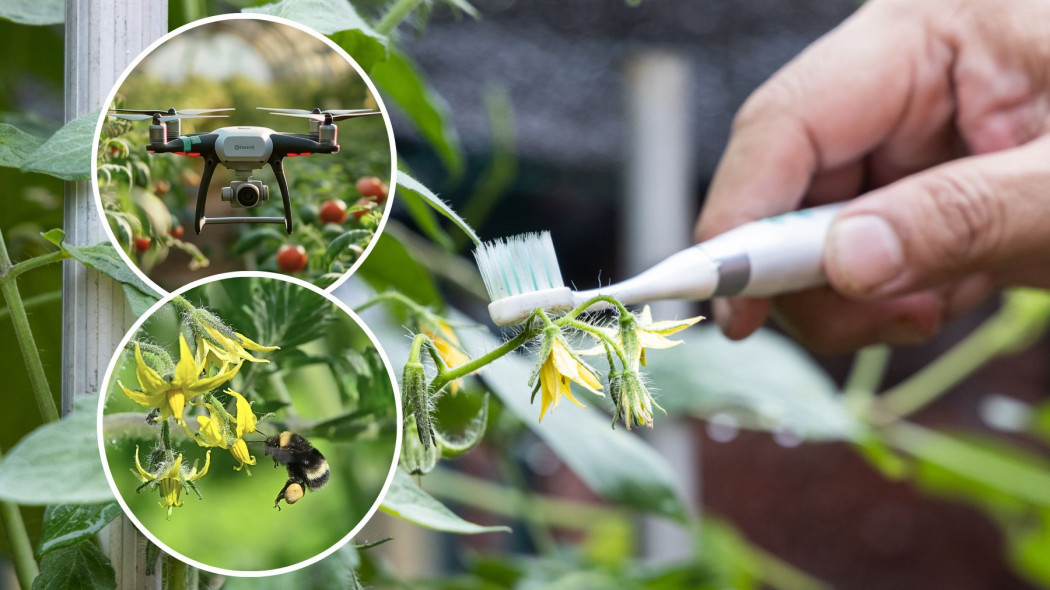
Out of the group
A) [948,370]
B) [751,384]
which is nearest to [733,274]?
[751,384]

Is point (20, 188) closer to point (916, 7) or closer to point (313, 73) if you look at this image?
point (313, 73)

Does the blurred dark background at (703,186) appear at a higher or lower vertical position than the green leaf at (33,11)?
lower

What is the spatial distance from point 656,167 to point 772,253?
0.39 metres

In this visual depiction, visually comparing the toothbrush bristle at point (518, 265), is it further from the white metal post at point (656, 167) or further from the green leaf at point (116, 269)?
the white metal post at point (656, 167)

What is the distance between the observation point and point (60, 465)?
14 cm

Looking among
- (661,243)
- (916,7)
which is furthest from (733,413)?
(916,7)

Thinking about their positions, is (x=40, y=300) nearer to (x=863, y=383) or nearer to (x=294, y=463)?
(x=294, y=463)

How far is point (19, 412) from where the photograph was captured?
0.18 m

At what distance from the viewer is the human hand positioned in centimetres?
36

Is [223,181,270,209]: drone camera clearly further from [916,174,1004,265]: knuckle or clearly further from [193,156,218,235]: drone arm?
[916,174,1004,265]: knuckle

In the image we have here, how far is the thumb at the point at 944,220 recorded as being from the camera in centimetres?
30

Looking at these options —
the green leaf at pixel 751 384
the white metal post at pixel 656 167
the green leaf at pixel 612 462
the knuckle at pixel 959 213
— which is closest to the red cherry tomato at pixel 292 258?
the green leaf at pixel 612 462

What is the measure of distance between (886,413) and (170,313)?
2.43 ft

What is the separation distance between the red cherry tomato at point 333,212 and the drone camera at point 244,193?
14 mm
